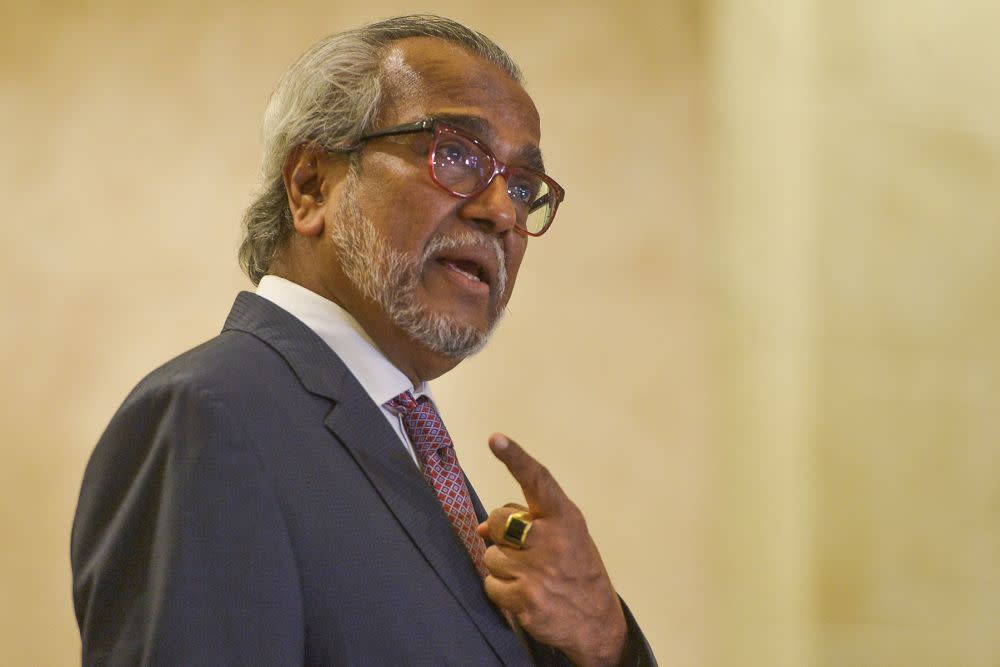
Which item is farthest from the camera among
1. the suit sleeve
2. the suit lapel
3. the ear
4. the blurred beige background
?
the blurred beige background

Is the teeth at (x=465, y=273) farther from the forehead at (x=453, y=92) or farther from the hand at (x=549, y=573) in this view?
the hand at (x=549, y=573)

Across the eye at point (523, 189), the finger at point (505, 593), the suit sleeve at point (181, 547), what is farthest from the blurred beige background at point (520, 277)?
the suit sleeve at point (181, 547)

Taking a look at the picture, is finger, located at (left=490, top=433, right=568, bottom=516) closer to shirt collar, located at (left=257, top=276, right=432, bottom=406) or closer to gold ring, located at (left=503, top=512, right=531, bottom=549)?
gold ring, located at (left=503, top=512, right=531, bottom=549)

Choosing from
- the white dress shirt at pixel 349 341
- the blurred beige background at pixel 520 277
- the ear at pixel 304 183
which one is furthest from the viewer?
the blurred beige background at pixel 520 277

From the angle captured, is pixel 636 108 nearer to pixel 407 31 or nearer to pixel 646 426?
pixel 646 426

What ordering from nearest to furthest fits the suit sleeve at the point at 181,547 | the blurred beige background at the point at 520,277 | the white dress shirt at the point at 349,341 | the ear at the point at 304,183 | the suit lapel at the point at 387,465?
the suit sleeve at the point at 181,547, the suit lapel at the point at 387,465, the white dress shirt at the point at 349,341, the ear at the point at 304,183, the blurred beige background at the point at 520,277

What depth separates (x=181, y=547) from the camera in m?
0.79

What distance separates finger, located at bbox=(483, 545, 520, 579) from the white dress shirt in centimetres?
14

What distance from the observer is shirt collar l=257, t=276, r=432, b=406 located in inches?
44.1

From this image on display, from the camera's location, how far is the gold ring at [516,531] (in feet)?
3.41

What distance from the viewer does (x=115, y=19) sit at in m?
2.64

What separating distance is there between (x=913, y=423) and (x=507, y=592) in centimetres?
46

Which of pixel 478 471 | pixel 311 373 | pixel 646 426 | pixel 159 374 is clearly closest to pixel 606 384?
pixel 646 426

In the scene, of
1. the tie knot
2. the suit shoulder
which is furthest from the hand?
the suit shoulder
